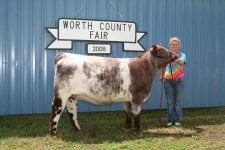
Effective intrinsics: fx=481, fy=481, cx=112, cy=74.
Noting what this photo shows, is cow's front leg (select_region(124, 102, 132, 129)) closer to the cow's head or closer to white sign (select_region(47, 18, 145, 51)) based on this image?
the cow's head

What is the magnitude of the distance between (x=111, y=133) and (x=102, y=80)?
45.8 inches

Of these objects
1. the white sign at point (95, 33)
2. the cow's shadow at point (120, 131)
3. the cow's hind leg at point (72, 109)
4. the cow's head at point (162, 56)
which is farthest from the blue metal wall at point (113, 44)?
the cow's head at point (162, 56)

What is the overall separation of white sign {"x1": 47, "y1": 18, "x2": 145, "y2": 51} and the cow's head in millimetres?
2443

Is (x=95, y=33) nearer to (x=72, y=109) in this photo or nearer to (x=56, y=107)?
(x=72, y=109)

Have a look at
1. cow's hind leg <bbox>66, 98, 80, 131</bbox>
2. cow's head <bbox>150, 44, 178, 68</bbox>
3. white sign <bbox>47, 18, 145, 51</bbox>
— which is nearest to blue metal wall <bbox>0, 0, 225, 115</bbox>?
white sign <bbox>47, 18, 145, 51</bbox>

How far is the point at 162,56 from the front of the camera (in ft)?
33.8

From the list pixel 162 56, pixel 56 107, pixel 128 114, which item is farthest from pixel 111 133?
pixel 162 56

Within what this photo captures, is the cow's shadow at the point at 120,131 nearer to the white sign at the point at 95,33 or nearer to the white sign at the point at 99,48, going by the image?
the white sign at the point at 99,48

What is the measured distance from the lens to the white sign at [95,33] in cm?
1189

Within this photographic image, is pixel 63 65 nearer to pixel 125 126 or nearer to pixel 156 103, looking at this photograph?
pixel 125 126

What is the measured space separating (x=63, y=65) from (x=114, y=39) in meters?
3.35

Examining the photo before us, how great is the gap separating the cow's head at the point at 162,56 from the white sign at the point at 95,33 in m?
2.44

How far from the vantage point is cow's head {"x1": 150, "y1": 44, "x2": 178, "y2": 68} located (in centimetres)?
1026

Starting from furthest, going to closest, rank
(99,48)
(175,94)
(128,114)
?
(99,48)
(175,94)
(128,114)
